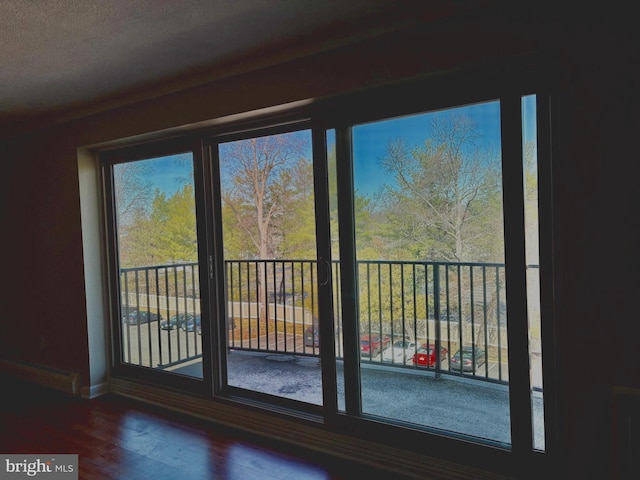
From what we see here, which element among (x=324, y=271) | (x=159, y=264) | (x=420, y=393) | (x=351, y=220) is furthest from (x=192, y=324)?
(x=420, y=393)

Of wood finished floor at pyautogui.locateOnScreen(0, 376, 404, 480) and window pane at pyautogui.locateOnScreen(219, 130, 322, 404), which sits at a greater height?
window pane at pyautogui.locateOnScreen(219, 130, 322, 404)

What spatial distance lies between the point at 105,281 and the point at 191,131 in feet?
5.41

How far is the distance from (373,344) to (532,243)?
105cm

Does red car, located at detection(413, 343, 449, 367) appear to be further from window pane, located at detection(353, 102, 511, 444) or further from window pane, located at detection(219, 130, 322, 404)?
window pane, located at detection(219, 130, 322, 404)

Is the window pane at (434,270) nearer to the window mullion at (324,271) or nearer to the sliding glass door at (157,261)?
the window mullion at (324,271)

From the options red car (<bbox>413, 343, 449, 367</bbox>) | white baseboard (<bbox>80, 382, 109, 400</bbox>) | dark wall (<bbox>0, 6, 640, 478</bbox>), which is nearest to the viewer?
dark wall (<bbox>0, 6, 640, 478</bbox>)

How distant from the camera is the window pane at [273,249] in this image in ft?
10.2

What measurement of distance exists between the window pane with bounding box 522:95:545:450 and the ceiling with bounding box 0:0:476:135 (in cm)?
63

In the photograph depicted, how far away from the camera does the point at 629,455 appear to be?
1.74 meters

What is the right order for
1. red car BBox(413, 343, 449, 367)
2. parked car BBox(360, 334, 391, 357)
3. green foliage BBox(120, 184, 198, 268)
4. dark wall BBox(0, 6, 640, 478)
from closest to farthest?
dark wall BBox(0, 6, 640, 478) → red car BBox(413, 343, 449, 367) → parked car BBox(360, 334, 391, 357) → green foliage BBox(120, 184, 198, 268)

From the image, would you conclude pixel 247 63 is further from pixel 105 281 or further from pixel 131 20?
pixel 105 281

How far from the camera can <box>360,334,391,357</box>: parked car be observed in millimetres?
2625

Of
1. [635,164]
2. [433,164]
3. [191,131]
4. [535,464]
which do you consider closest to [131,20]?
[191,131]

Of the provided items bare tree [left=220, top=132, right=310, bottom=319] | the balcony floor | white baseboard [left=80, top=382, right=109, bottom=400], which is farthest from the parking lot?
bare tree [left=220, top=132, right=310, bottom=319]
